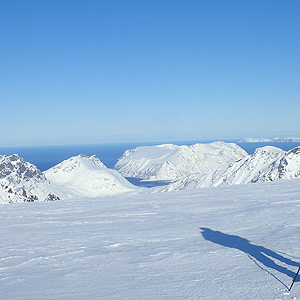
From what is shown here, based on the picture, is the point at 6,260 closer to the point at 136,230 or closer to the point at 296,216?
the point at 136,230

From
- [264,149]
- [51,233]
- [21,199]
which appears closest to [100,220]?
[51,233]

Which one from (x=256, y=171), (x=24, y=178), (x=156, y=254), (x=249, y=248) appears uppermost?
(x=249, y=248)

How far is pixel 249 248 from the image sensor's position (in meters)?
7.55

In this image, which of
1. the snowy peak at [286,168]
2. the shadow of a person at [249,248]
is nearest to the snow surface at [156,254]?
the shadow of a person at [249,248]

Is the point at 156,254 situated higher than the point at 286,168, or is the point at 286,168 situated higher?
the point at 156,254

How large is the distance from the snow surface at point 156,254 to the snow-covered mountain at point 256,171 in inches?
3883

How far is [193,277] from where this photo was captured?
5.98m

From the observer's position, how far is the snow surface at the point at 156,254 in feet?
18.2

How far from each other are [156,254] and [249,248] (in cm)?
222

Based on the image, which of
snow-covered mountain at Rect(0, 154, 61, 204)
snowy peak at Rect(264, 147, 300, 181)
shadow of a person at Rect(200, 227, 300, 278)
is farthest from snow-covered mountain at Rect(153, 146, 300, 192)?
shadow of a person at Rect(200, 227, 300, 278)

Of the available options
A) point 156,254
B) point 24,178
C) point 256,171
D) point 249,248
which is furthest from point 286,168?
point 24,178

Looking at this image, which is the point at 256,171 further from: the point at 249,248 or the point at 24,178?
the point at 249,248

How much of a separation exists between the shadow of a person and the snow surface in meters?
0.02

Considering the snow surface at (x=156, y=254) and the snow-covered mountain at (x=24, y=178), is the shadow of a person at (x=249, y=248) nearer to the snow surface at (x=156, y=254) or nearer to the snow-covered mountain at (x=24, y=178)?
the snow surface at (x=156, y=254)
